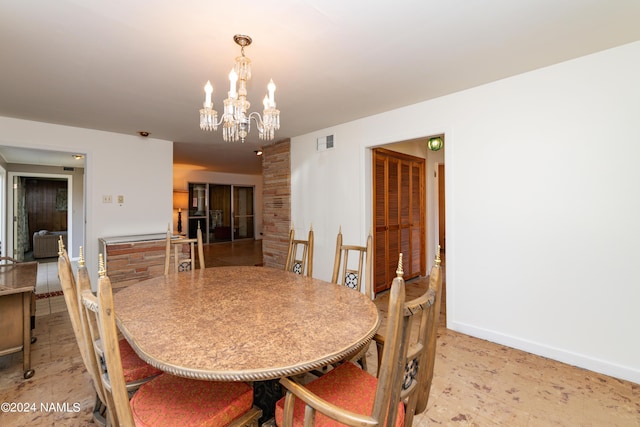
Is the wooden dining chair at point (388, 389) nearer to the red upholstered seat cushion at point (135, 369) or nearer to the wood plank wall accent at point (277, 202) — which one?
the red upholstered seat cushion at point (135, 369)

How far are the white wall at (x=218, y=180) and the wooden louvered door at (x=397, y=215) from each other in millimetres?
6384

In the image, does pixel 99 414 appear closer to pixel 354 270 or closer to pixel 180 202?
pixel 354 270

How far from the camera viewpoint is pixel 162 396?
1171 millimetres

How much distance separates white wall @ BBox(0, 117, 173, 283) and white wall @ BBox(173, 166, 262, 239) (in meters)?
3.90

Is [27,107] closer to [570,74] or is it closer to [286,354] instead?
[286,354]

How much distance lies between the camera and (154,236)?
4.29m

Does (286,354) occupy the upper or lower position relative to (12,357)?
upper

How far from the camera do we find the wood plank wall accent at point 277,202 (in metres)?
4.60

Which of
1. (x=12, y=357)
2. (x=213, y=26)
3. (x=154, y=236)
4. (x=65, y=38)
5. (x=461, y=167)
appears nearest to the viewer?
(x=213, y=26)

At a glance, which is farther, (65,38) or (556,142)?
(556,142)

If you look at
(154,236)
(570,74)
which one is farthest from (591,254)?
(154,236)

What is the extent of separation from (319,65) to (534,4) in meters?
1.33

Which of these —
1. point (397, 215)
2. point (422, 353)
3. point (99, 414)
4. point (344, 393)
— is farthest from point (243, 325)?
point (397, 215)

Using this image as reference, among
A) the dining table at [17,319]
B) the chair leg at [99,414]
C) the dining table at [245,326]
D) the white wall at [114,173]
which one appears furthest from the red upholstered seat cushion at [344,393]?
the white wall at [114,173]
